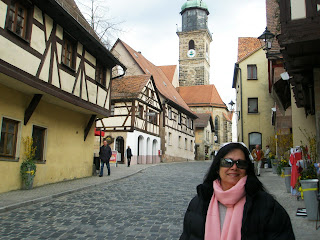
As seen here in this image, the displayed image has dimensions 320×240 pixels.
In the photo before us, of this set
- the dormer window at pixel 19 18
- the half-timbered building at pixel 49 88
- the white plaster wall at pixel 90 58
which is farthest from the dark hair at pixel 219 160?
the white plaster wall at pixel 90 58

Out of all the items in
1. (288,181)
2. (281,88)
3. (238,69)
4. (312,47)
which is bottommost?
(288,181)

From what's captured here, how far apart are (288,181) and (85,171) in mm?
8498

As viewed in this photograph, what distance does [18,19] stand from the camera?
373 inches

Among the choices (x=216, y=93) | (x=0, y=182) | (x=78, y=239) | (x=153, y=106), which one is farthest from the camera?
(x=216, y=93)

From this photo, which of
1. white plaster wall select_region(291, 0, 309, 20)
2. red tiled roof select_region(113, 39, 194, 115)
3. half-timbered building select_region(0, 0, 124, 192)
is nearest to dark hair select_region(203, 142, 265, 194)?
white plaster wall select_region(291, 0, 309, 20)

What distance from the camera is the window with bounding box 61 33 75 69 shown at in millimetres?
11934

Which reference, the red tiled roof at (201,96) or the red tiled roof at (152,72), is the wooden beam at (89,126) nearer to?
the red tiled roof at (152,72)

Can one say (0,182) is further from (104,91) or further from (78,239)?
(104,91)

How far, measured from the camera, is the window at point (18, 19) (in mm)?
9109

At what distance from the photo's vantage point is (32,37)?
9.91 m

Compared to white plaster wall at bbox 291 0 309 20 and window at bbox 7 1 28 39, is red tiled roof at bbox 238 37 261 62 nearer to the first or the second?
window at bbox 7 1 28 39

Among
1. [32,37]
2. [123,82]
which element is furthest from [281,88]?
[123,82]

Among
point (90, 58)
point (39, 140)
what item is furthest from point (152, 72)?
point (39, 140)

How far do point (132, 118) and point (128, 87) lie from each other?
2.60 m
